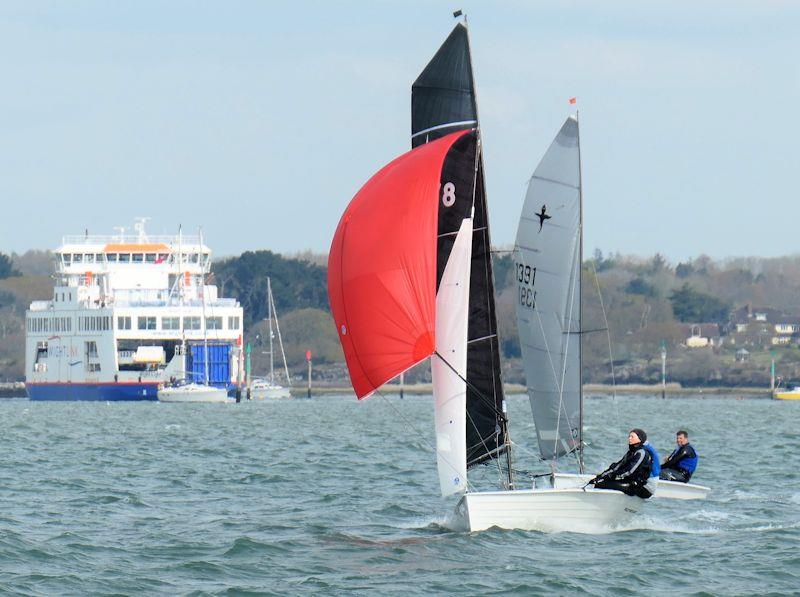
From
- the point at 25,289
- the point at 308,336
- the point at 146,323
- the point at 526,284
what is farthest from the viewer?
the point at 25,289

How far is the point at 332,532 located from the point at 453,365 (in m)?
2.70

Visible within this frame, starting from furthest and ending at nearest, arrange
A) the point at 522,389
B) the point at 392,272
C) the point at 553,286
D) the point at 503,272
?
the point at 503,272
the point at 522,389
the point at 553,286
the point at 392,272

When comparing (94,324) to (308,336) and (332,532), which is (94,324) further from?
(332,532)

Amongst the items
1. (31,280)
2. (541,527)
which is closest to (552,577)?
(541,527)

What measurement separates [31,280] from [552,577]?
128m

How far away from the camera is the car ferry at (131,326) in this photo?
7525cm

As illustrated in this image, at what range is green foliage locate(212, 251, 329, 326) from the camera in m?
132

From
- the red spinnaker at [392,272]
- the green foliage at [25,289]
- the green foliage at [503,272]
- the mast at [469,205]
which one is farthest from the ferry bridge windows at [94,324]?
the green foliage at [503,272]

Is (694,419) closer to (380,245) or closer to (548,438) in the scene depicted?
(548,438)

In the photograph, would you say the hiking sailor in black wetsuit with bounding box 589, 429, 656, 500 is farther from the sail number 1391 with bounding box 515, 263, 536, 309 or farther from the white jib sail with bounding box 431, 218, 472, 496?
the sail number 1391 with bounding box 515, 263, 536, 309

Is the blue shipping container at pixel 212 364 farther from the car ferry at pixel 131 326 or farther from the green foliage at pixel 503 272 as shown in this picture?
the green foliage at pixel 503 272

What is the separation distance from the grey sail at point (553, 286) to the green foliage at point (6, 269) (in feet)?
423

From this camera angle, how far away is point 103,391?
248 ft

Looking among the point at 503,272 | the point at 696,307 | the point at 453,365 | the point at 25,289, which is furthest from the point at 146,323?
the point at 696,307
